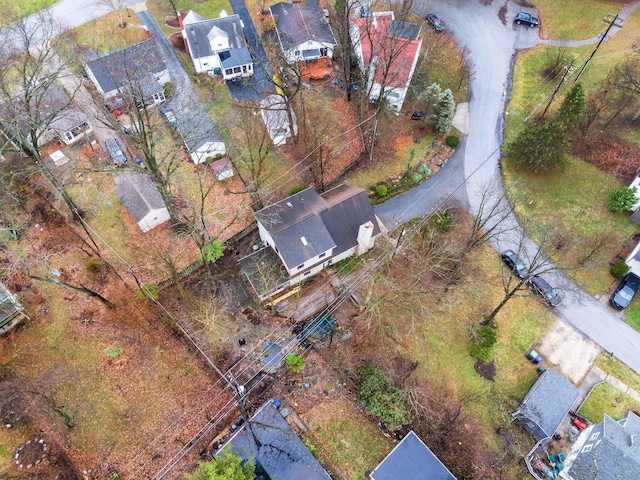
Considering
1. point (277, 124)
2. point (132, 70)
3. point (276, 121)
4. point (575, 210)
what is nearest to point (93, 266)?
point (132, 70)

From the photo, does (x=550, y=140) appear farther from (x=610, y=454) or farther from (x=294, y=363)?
(x=294, y=363)

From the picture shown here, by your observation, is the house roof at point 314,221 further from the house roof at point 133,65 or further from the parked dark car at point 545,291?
the house roof at point 133,65

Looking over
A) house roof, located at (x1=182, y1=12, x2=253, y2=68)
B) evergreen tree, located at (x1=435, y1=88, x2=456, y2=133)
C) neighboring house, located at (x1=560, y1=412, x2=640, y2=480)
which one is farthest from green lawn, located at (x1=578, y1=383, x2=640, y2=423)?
house roof, located at (x1=182, y1=12, x2=253, y2=68)

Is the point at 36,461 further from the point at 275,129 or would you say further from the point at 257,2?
the point at 257,2

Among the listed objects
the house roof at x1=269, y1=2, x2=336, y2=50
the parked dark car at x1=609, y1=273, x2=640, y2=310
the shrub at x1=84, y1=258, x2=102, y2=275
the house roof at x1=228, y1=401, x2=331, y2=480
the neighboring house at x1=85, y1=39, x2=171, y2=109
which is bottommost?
the parked dark car at x1=609, y1=273, x2=640, y2=310

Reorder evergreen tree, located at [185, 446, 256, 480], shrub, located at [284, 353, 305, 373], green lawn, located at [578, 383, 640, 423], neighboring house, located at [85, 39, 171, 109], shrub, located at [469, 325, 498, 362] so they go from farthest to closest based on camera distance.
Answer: neighboring house, located at [85, 39, 171, 109]
shrub, located at [469, 325, 498, 362]
green lawn, located at [578, 383, 640, 423]
shrub, located at [284, 353, 305, 373]
evergreen tree, located at [185, 446, 256, 480]

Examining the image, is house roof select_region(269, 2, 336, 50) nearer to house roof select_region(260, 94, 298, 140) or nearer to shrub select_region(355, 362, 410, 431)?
house roof select_region(260, 94, 298, 140)
